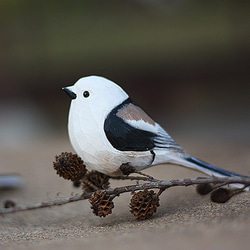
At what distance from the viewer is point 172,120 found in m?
3.08

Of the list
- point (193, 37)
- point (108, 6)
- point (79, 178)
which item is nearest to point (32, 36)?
point (108, 6)

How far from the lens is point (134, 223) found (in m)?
0.82

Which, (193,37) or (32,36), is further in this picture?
(32,36)

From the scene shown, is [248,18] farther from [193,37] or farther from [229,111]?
[229,111]

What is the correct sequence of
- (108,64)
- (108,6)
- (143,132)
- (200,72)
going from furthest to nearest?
(108,64) → (200,72) → (108,6) → (143,132)

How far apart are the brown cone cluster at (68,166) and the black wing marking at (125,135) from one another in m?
0.11

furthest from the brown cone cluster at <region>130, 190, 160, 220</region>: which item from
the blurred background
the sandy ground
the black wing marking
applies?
the blurred background

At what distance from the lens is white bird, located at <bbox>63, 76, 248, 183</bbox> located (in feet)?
2.85

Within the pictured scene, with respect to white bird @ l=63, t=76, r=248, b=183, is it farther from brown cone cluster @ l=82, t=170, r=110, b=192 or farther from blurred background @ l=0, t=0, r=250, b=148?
blurred background @ l=0, t=0, r=250, b=148

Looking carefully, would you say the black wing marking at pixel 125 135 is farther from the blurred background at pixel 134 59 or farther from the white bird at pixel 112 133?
the blurred background at pixel 134 59

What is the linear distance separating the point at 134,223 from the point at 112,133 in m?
0.22

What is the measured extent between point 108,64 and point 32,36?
794mm

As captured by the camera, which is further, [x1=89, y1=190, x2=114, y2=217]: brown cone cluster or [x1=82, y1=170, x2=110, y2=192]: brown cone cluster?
[x1=82, y1=170, x2=110, y2=192]: brown cone cluster

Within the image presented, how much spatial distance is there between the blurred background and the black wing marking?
1.80 metres
